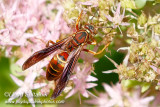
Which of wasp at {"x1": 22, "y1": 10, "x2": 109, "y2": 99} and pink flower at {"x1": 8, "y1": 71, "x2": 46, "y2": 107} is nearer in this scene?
wasp at {"x1": 22, "y1": 10, "x2": 109, "y2": 99}

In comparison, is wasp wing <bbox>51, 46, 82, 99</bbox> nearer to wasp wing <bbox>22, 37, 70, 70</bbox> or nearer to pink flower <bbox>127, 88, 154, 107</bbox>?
wasp wing <bbox>22, 37, 70, 70</bbox>

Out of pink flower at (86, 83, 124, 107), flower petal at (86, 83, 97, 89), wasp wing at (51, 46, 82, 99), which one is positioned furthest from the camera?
flower petal at (86, 83, 97, 89)

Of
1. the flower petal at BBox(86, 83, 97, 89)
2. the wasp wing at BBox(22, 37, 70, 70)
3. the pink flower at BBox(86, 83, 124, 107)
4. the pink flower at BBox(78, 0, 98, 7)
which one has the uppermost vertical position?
the pink flower at BBox(78, 0, 98, 7)

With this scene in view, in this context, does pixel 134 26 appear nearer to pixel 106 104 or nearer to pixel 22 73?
pixel 106 104

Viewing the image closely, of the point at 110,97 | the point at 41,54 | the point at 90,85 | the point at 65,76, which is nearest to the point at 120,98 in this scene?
the point at 110,97

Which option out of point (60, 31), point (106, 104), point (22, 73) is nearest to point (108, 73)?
point (106, 104)

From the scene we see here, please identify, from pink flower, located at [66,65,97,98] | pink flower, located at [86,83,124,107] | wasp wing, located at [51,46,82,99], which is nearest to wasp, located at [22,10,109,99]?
wasp wing, located at [51,46,82,99]

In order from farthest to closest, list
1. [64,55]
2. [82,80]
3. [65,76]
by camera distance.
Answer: [82,80] < [64,55] < [65,76]

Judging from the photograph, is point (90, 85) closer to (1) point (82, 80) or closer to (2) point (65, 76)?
(1) point (82, 80)
